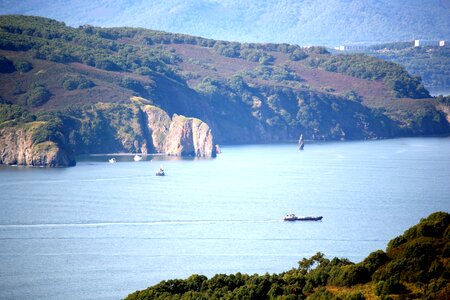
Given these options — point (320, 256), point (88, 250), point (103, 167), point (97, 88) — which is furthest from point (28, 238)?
point (97, 88)

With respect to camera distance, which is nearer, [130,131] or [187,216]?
[187,216]

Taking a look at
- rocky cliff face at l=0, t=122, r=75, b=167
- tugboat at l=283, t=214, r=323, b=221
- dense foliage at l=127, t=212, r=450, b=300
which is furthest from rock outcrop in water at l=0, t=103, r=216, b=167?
dense foliage at l=127, t=212, r=450, b=300

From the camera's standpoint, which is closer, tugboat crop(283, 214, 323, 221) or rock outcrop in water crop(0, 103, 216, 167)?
tugboat crop(283, 214, 323, 221)

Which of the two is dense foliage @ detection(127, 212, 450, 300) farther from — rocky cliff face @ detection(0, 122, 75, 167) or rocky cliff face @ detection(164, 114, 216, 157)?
rocky cliff face @ detection(164, 114, 216, 157)

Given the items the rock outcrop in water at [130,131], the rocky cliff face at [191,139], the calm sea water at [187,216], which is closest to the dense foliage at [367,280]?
the calm sea water at [187,216]

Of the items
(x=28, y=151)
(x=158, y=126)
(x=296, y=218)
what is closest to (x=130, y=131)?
(x=158, y=126)

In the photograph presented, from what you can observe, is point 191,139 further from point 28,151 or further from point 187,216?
point 187,216
